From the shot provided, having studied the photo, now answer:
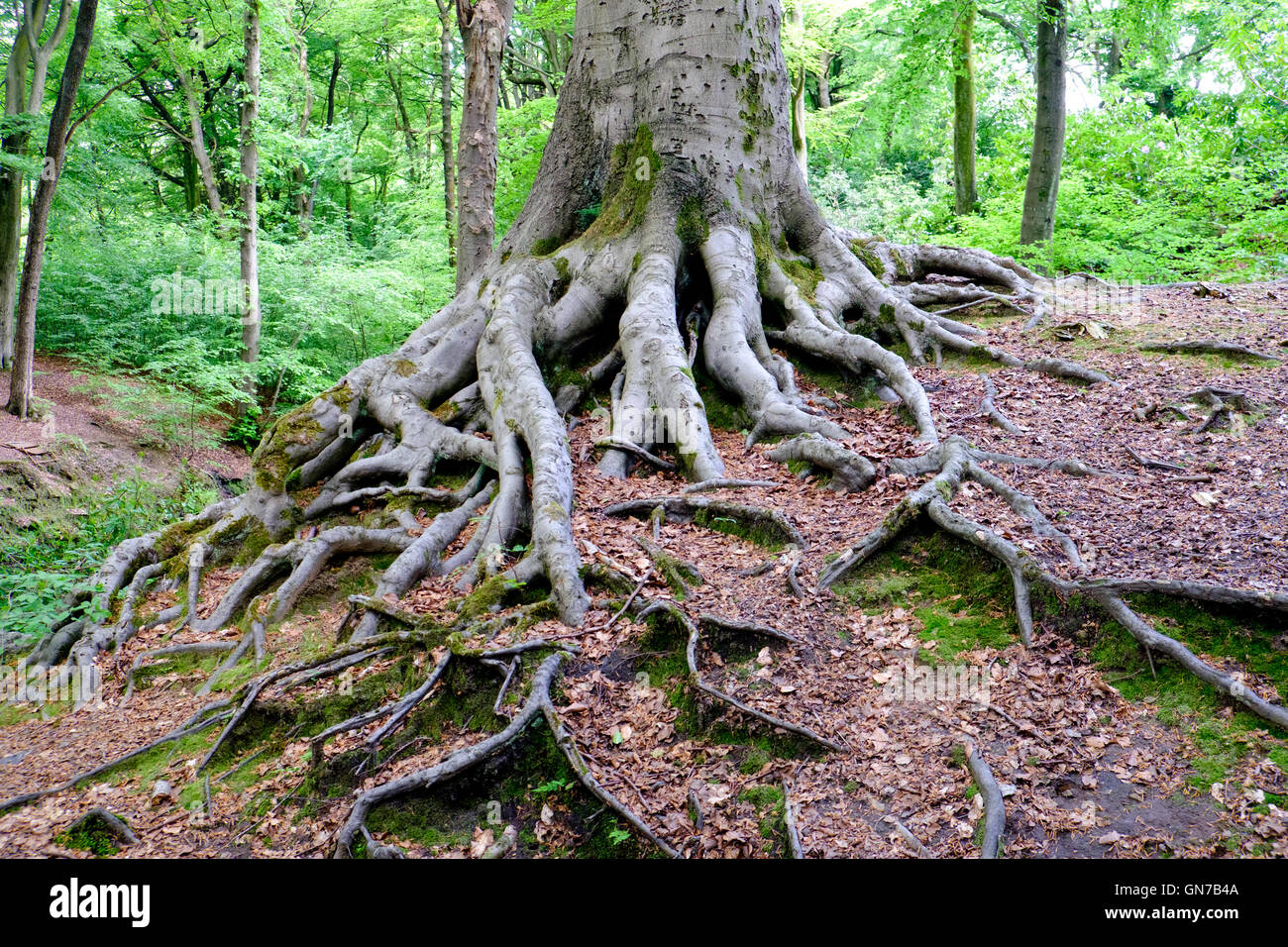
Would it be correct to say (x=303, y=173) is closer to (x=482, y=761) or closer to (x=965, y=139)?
(x=965, y=139)

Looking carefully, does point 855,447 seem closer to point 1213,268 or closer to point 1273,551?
point 1273,551

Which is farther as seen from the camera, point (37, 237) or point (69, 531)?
point (37, 237)

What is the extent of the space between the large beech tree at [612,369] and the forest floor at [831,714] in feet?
0.66

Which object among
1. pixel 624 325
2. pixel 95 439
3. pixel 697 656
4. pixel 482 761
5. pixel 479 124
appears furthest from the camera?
pixel 95 439

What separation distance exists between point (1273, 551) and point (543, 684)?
342 cm

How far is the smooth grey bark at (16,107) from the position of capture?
13148mm

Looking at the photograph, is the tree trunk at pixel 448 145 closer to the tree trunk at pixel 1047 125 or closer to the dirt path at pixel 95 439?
the dirt path at pixel 95 439

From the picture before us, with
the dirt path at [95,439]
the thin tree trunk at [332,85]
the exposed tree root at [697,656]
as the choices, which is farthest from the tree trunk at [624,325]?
the thin tree trunk at [332,85]

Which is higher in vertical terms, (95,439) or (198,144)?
(198,144)

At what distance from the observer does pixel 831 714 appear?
11.1ft

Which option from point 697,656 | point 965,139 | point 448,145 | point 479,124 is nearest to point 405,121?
point 448,145

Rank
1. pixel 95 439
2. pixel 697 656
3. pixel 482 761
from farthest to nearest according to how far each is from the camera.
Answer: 1. pixel 95 439
2. pixel 697 656
3. pixel 482 761

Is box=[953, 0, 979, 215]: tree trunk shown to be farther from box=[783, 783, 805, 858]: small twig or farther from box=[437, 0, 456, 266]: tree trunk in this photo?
box=[783, 783, 805, 858]: small twig

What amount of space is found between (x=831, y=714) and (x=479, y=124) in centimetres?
853
